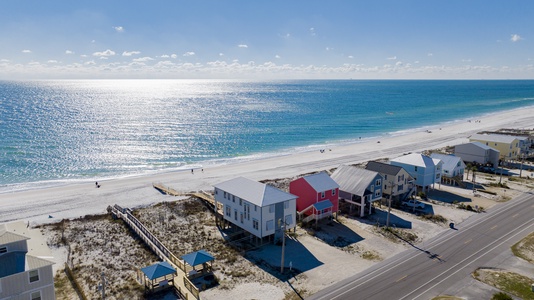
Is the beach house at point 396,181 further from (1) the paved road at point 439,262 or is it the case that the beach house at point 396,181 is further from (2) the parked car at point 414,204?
(1) the paved road at point 439,262

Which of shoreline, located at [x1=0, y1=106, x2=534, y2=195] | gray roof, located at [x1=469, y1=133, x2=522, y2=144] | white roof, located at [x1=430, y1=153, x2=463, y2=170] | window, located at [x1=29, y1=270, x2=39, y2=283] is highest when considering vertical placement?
gray roof, located at [x1=469, y1=133, x2=522, y2=144]

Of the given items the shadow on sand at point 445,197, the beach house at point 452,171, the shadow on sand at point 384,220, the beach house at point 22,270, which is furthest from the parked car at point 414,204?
the beach house at point 22,270

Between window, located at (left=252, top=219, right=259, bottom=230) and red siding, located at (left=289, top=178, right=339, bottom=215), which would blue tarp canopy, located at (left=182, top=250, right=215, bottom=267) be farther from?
red siding, located at (left=289, top=178, right=339, bottom=215)

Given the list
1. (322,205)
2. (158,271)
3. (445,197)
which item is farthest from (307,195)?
(445,197)

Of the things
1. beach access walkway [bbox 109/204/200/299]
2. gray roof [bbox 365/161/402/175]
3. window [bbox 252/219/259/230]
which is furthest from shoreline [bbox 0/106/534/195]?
window [bbox 252/219/259/230]

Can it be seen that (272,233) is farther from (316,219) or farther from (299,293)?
(299,293)

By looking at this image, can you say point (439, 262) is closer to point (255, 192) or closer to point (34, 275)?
point (255, 192)
